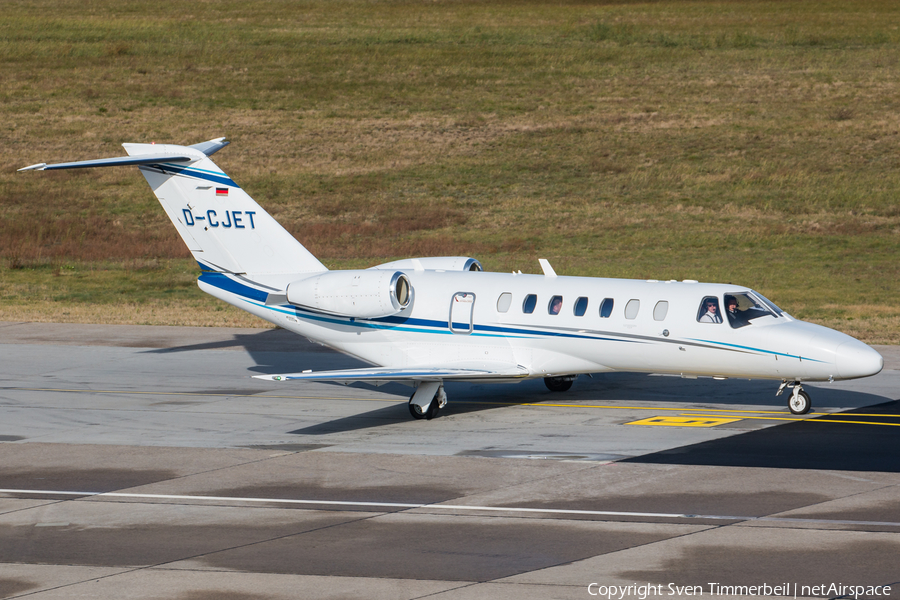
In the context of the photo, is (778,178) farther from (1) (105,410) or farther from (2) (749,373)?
(1) (105,410)

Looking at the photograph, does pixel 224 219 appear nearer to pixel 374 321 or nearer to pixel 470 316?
pixel 374 321

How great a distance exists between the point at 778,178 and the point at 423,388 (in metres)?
43.1

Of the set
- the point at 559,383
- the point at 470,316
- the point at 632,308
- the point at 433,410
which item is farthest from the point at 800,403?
the point at 433,410

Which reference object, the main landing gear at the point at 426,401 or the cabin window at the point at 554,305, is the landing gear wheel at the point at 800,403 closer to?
the cabin window at the point at 554,305

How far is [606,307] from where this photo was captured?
21.5 meters

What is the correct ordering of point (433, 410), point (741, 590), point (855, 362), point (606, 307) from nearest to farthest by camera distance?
point (741, 590)
point (855, 362)
point (606, 307)
point (433, 410)

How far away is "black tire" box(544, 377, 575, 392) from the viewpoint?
957 inches

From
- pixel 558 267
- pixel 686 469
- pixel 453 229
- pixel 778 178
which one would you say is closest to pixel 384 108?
pixel 453 229

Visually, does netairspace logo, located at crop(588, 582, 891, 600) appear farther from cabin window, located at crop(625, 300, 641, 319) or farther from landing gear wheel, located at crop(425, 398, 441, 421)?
landing gear wheel, located at crop(425, 398, 441, 421)

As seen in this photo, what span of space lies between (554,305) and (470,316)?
65.2 inches

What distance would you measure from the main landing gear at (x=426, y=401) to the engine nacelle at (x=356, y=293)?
5.53 feet

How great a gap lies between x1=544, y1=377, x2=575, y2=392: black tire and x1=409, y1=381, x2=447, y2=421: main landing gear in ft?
11.4

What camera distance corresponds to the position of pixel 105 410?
2267 cm

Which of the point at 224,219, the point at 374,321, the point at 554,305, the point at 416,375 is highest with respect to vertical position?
the point at 224,219
